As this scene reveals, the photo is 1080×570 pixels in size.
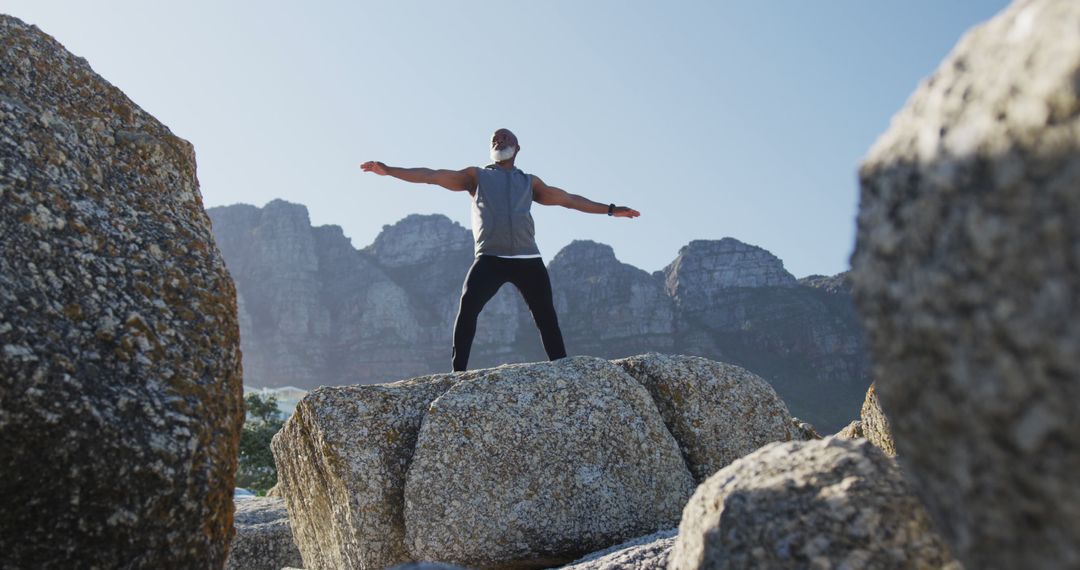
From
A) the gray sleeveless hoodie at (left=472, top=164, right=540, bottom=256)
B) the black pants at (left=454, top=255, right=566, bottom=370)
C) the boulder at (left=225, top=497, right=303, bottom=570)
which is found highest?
the gray sleeveless hoodie at (left=472, top=164, right=540, bottom=256)

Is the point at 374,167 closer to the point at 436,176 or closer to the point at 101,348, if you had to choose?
the point at 436,176

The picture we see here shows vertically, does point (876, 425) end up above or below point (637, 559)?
above

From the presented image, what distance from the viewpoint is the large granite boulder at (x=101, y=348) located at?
318cm

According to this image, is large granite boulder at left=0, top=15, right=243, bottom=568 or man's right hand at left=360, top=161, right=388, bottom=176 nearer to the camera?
large granite boulder at left=0, top=15, right=243, bottom=568

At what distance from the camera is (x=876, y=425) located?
23.9 feet

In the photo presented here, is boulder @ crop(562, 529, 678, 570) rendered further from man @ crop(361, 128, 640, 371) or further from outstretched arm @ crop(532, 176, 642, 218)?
outstretched arm @ crop(532, 176, 642, 218)

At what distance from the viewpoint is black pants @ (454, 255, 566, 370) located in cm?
820

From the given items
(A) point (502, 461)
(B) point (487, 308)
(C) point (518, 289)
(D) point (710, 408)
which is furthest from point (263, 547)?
(B) point (487, 308)

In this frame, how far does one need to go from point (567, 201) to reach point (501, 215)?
0.98 metres

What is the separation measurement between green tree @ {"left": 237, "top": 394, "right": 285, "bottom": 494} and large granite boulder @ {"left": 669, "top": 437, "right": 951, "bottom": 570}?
97.8 feet

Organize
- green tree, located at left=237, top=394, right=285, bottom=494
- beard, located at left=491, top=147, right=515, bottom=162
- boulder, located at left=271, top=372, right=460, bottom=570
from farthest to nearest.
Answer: green tree, located at left=237, top=394, right=285, bottom=494, beard, located at left=491, top=147, right=515, bottom=162, boulder, located at left=271, top=372, right=460, bottom=570

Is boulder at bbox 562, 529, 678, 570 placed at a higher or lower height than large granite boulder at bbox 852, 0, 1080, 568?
lower

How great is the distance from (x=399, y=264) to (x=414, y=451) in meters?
172

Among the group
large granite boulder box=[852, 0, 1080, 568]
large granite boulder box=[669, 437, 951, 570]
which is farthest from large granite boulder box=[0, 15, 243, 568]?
large granite boulder box=[852, 0, 1080, 568]
